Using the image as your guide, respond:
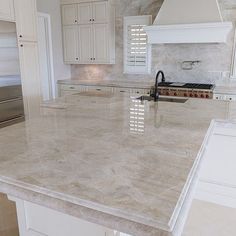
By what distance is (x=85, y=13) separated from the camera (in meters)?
4.87

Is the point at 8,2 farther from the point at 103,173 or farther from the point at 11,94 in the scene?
the point at 103,173

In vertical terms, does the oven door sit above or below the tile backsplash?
below

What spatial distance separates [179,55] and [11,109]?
3.06 meters

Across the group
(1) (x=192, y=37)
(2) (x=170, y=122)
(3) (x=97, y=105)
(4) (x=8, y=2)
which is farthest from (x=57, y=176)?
(1) (x=192, y=37)

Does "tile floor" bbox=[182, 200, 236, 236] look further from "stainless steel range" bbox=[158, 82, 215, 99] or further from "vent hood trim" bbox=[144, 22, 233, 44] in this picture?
"vent hood trim" bbox=[144, 22, 233, 44]

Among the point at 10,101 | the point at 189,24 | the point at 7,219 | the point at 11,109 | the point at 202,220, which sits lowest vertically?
the point at 202,220

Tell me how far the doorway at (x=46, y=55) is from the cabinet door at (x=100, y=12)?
930 mm

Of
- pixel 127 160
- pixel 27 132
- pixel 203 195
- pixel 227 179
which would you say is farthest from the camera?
pixel 203 195

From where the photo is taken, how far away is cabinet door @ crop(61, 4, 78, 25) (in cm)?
495

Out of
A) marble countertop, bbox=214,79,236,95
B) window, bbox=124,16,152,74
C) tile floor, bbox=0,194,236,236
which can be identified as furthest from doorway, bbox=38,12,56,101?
marble countertop, bbox=214,79,236,95

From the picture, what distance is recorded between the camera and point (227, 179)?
2242 millimetres

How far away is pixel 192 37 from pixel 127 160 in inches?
137

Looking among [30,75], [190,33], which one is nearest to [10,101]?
[30,75]

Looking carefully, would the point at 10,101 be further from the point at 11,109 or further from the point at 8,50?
the point at 8,50
